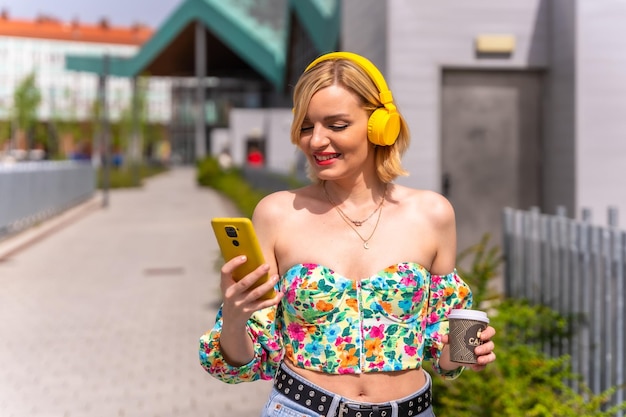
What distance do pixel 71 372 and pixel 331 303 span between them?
5453 mm

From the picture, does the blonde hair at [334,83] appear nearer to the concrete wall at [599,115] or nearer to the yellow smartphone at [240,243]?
the yellow smartphone at [240,243]

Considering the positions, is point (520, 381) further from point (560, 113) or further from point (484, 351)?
point (560, 113)

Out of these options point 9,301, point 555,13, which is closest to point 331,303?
point 555,13

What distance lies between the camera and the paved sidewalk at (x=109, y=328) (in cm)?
655

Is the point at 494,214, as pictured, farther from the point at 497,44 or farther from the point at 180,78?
the point at 180,78

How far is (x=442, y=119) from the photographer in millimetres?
9820

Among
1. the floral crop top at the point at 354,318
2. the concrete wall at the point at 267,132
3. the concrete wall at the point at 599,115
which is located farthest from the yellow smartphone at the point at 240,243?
the concrete wall at the point at 267,132

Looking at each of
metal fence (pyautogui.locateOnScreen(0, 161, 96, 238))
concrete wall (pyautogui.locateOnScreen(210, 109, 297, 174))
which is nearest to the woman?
metal fence (pyautogui.locateOnScreen(0, 161, 96, 238))

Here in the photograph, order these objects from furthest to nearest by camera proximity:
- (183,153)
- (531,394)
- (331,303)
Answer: (183,153)
(531,394)
(331,303)

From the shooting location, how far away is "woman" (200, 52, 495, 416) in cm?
239

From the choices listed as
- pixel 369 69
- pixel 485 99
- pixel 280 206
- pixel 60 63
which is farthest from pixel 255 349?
pixel 60 63

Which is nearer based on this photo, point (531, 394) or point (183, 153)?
point (531, 394)

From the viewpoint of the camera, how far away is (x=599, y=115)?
8.94 meters

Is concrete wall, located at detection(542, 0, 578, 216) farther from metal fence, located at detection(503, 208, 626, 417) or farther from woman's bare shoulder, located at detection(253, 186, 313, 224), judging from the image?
woman's bare shoulder, located at detection(253, 186, 313, 224)
